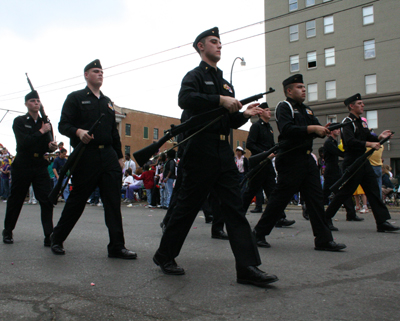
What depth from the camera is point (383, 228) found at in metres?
5.96

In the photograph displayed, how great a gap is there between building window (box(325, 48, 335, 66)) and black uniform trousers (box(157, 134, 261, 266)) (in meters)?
32.2

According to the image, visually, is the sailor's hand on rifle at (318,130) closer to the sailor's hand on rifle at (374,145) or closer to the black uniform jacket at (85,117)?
the sailor's hand on rifle at (374,145)

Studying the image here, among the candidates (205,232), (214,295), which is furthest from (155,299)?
(205,232)

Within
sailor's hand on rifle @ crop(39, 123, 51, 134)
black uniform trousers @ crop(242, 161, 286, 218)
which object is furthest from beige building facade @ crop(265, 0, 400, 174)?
sailor's hand on rifle @ crop(39, 123, 51, 134)

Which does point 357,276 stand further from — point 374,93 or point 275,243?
point 374,93

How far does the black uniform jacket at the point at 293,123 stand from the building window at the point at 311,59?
101ft

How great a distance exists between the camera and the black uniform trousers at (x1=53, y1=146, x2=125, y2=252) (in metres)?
4.17

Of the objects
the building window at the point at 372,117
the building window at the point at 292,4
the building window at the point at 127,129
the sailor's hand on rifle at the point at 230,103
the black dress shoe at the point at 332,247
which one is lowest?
the black dress shoe at the point at 332,247

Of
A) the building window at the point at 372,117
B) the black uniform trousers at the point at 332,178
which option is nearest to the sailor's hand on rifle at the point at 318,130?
the black uniform trousers at the point at 332,178

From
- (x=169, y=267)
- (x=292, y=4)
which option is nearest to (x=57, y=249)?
(x=169, y=267)

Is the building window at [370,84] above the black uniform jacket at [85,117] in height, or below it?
above

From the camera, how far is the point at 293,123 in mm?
4652

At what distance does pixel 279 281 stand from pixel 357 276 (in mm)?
A: 694

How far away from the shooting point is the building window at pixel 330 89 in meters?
32.5
